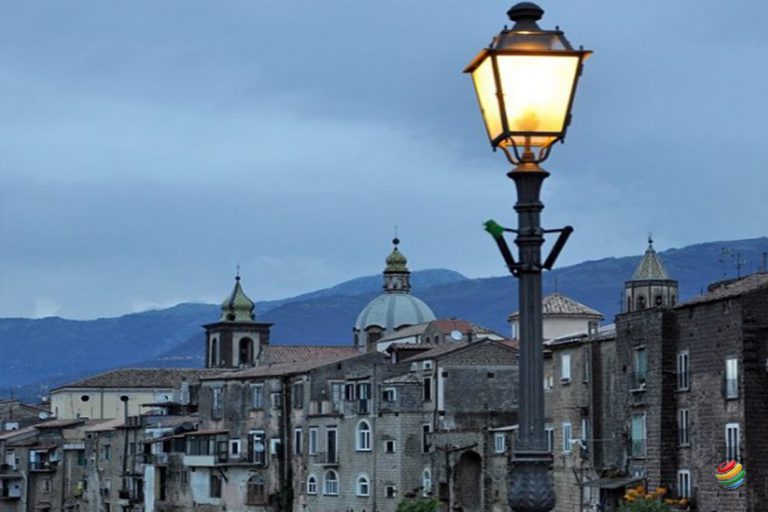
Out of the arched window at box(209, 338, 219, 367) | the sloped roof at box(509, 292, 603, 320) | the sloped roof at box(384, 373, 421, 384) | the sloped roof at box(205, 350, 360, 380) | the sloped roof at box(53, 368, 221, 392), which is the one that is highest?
the arched window at box(209, 338, 219, 367)

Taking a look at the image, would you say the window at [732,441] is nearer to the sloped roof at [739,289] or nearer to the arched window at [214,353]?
the sloped roof at [739,289]

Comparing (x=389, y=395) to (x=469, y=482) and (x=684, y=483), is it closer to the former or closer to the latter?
(x=469, y=482)

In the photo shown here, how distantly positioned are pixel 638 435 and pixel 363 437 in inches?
1146

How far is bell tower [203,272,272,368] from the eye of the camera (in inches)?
7288

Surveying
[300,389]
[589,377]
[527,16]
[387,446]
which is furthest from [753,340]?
[527,16]

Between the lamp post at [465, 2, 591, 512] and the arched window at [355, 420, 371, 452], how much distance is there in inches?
3536

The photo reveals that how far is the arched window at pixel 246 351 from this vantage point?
606ft

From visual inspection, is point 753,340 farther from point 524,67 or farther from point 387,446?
point 524,67

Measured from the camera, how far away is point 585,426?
8081cm

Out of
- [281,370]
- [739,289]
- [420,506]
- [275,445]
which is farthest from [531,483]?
[281,370]

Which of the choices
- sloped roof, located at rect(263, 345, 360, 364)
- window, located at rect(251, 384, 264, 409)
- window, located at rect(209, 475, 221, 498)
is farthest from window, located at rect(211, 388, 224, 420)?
sloped roof, located at rect(263, 345, 360, 364)

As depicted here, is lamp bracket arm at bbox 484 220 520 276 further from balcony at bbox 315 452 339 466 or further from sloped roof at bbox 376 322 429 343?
sloped roof at bbox 376 322 429 343

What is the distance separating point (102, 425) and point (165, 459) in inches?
769

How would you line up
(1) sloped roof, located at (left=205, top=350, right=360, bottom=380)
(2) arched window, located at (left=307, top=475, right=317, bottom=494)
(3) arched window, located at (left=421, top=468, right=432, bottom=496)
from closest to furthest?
(3) arched window, located at (left=421, top=468, right=432, bottom=496)
(2) arched window, located at (left=307, top=475, right=317, bottom=494)
(1) sloped roof, located at (left=205, top=350, right=360, bottom=380)
